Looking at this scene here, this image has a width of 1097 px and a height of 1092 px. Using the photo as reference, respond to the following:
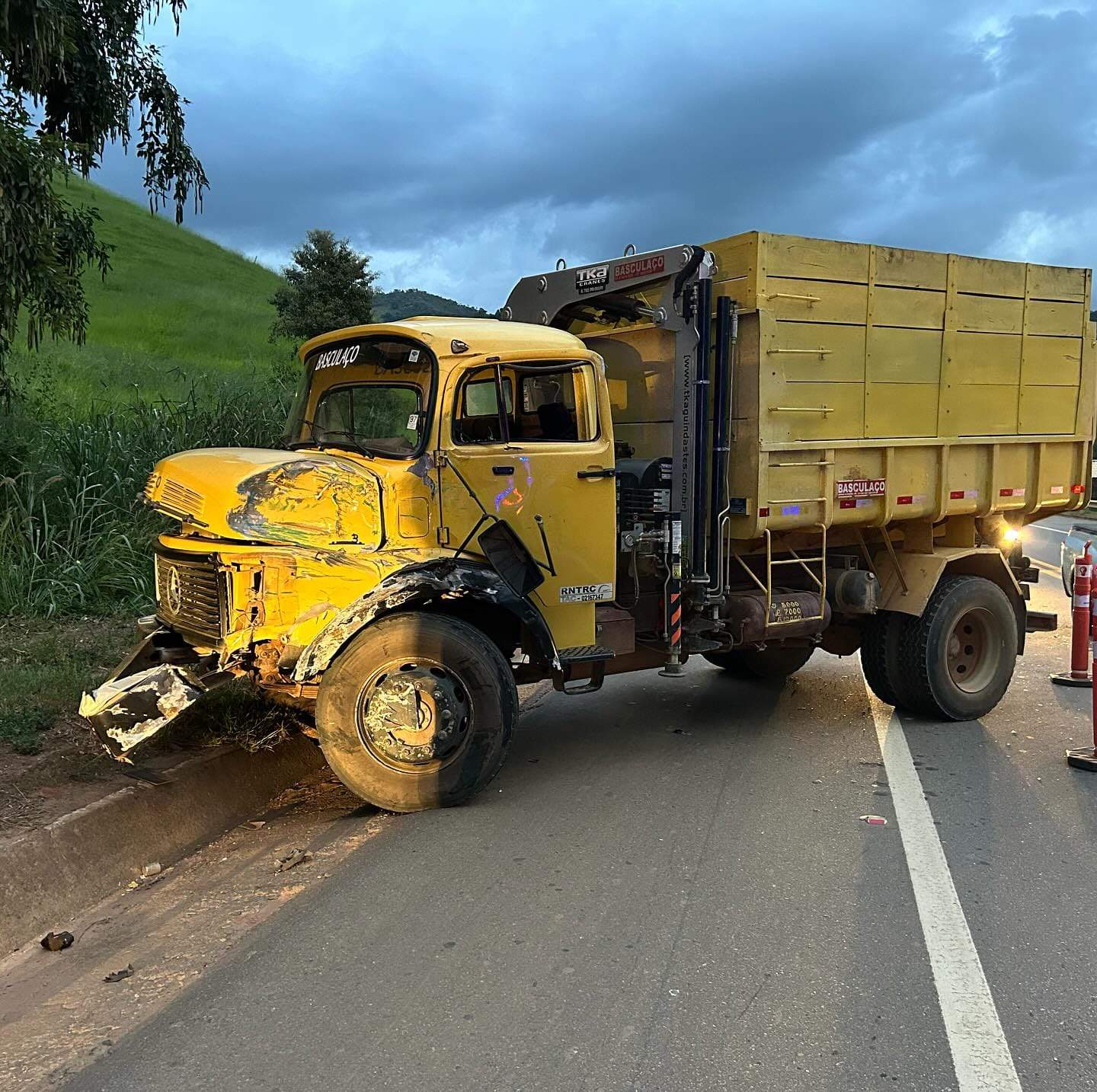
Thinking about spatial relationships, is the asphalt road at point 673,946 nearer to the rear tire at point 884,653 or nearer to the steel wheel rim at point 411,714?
the steel wheel rim at point 411,714

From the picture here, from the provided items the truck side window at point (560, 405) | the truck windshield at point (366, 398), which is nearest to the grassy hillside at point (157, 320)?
the truck windshield at point (366, 398)

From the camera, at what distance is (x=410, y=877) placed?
427 centimetres

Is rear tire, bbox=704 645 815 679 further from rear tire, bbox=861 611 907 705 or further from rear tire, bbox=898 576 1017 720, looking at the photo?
rear tire, bbox=898 576 1017 720

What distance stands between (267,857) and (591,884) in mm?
1535

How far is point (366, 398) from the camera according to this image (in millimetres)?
5699

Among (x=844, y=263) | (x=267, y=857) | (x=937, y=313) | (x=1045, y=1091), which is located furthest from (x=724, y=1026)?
(x=937, y=313)

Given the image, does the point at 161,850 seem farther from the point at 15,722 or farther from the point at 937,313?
the point at 937,313

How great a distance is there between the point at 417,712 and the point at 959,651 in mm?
4389

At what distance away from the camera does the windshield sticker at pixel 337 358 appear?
5.68 metres

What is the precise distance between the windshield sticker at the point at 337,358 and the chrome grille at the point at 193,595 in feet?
4.94

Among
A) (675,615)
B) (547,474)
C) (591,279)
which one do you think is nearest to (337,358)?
(547,474)

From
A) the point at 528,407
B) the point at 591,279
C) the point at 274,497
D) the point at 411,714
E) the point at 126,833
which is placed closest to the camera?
the point at 126,833

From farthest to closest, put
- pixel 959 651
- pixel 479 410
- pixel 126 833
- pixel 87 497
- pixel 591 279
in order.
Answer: pixel 87 497
pixel 959 651
pixel 591 279
pixel 479 410
pixel 126 833

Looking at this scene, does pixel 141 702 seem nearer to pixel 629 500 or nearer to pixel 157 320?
pixel 629 500
